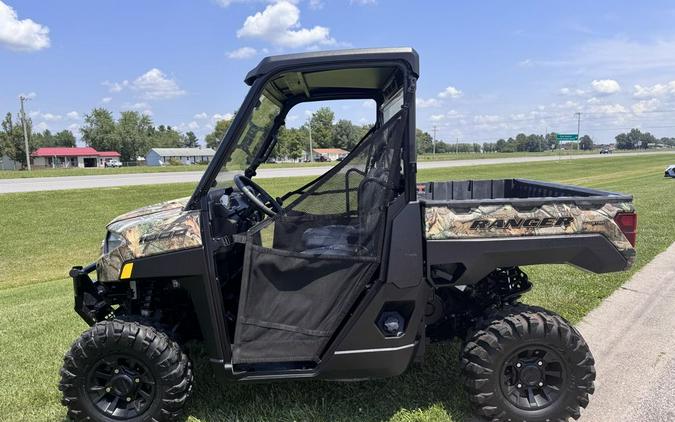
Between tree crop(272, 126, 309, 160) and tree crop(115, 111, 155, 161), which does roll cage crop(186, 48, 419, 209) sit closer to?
tree crop(272, 126, 309, 160)

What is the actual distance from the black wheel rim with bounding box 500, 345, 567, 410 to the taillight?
2.74 ft

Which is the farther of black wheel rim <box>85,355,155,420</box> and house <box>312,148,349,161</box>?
house <box>312,148,349,161</box>

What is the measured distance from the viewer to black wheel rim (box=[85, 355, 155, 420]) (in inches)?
116

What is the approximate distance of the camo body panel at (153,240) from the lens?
279 centimetres

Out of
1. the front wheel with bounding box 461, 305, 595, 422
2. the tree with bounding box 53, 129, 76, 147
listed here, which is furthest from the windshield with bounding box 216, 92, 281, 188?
the tree with bounding box 53, 129, 76, 147

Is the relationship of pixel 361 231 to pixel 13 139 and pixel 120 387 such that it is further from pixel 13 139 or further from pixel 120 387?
pixel 13 139

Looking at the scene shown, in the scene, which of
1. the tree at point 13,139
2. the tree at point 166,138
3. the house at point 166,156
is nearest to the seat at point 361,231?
the tree at point 13,139

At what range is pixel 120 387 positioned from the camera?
Answer: 2.94m

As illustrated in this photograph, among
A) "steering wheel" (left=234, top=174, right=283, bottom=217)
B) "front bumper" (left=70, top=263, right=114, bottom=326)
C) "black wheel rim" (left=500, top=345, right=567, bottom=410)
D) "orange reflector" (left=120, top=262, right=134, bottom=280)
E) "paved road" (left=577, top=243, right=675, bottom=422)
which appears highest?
"steering wheel" (left=234, top=174, right=283, bottom=217)

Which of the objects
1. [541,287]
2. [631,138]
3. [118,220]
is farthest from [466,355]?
[631,138]

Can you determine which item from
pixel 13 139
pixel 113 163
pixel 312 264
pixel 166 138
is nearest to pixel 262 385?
pixel 312 264

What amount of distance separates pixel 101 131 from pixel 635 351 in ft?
334

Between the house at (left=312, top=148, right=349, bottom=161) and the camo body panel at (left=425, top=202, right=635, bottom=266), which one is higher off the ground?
the house at (left=312, top=148, right=349, bottom=161)

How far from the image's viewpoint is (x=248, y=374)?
289 centimetres
